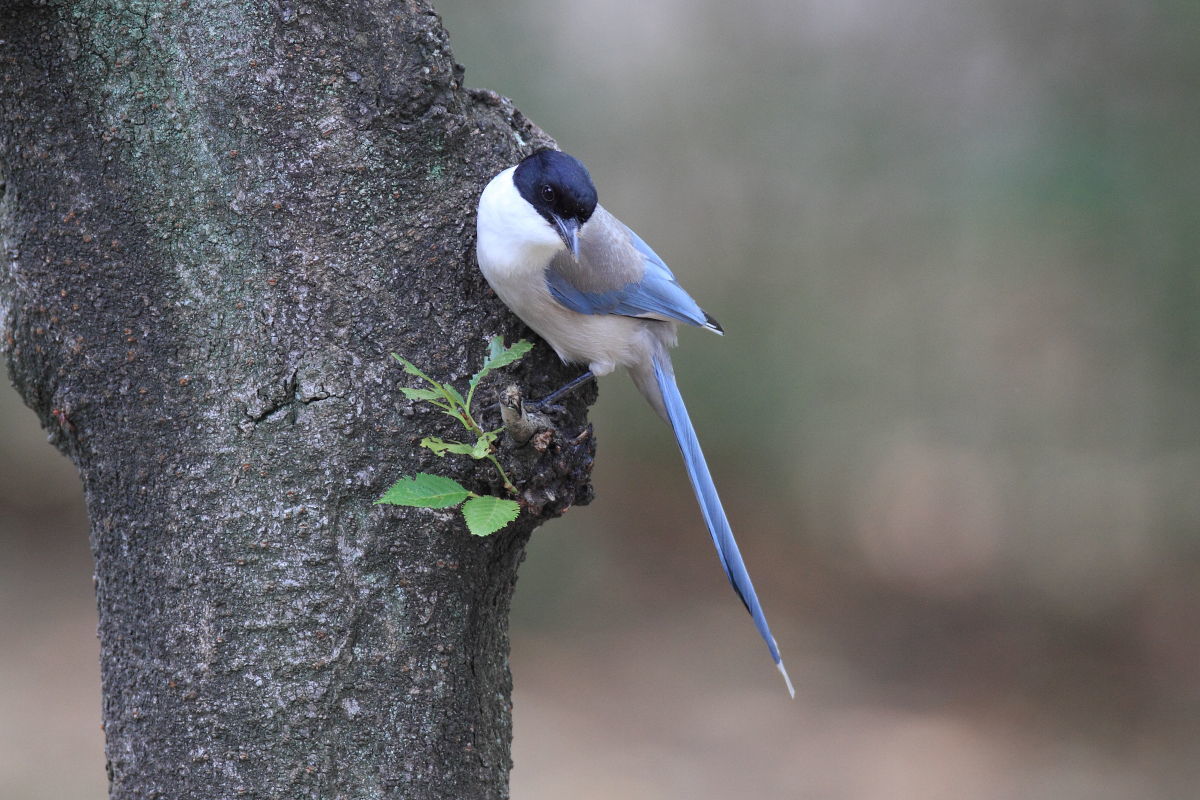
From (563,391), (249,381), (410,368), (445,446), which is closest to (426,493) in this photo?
(445,446)

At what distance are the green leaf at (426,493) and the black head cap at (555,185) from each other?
65 centimetres

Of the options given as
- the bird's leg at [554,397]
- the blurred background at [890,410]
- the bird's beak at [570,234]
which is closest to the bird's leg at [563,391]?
the bird's leg at [554,397]

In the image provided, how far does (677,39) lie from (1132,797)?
13.7ft

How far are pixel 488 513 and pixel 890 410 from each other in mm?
4231

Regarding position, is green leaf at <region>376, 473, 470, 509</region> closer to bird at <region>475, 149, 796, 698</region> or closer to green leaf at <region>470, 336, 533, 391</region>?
green leaf at <region>470, 336, 533, 391</region>

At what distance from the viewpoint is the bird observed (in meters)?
1.89

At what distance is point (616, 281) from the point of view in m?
2.34

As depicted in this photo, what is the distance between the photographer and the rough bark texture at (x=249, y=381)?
5.53 ft

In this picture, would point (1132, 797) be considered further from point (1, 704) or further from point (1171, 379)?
point (1, 704)

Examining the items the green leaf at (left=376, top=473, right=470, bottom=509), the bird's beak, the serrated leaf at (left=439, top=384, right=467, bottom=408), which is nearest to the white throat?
the bird's beak

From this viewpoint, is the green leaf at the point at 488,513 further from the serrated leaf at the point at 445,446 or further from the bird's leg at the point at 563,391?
the bird's leg at the point at 563,391

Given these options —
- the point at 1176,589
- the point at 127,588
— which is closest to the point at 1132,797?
the point at 1176,589

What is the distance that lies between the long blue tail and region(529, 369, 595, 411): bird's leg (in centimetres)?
33

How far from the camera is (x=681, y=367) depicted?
18.2 feet
